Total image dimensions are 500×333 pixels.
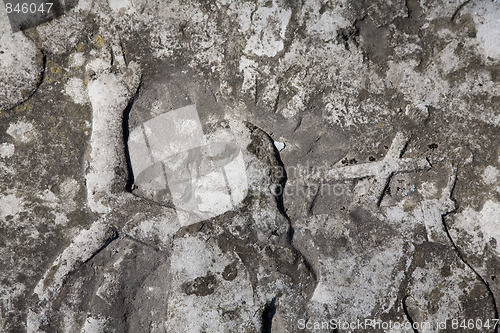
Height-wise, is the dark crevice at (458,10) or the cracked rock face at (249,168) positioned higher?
the dark crevice at (458,10)

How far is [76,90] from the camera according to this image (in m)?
2.21

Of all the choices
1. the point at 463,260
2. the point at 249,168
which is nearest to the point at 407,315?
the point at 463,260

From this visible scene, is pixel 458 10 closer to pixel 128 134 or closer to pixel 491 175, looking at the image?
pixel 491 175

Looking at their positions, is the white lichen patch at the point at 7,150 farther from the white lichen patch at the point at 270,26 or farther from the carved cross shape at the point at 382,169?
the carved cross shape at the point at 382,169

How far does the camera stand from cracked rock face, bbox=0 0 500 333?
85.2 inches

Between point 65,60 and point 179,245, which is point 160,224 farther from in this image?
point 65,60

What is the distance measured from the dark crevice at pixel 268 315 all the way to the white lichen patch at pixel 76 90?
141cm

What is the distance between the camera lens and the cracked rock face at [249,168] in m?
2.16

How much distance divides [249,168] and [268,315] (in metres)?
0.76

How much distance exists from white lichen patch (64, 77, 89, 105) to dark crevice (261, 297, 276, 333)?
1.41 meters

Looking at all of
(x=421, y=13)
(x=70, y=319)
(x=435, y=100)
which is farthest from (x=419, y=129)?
(x=70, y=319)

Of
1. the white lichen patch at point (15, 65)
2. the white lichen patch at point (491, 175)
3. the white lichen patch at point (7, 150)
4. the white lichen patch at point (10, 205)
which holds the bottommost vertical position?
the white lichen patch at point (10, 205)

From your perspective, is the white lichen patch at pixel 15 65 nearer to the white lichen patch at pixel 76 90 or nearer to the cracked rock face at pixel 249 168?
the cracked rock face at pixel 249 168
